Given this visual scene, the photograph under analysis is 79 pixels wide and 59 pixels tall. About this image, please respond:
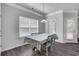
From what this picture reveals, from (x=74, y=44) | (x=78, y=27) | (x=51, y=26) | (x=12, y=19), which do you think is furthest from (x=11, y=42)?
(x=78, y=27)

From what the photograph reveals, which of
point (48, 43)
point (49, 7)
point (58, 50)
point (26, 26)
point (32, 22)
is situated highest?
point (49, 7)

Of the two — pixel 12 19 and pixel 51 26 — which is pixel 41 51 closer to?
pixel 51 26

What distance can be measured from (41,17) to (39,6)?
338mm

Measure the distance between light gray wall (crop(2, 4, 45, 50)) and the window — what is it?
11 cm

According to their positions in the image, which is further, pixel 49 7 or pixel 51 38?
pixel 51 38

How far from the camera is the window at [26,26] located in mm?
2152

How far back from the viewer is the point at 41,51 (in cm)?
207

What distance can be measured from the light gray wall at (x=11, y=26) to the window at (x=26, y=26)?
0.11 metres

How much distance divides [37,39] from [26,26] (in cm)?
54

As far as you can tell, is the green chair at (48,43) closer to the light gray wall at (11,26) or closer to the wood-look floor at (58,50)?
the wood-look floor at (58,50)

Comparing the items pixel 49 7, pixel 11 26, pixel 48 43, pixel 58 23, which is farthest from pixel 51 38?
pixel 11 26

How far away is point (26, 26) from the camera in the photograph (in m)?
2.16

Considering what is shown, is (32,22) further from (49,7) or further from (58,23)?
(58,23)

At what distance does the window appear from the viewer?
2152 millimetres
